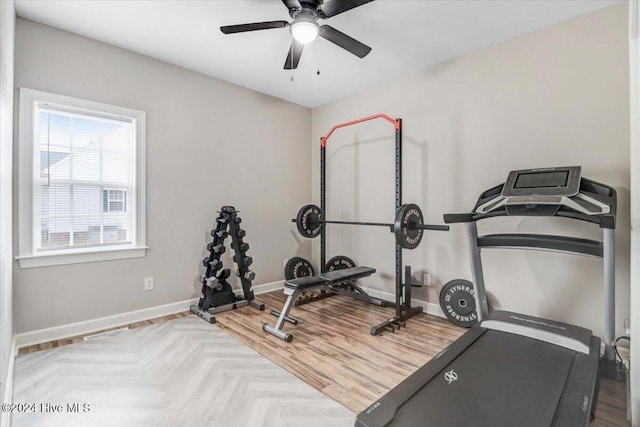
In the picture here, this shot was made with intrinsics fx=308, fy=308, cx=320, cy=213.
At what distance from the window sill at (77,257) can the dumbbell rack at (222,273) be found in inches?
27.5

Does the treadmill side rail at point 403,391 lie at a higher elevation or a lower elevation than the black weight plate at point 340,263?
lower

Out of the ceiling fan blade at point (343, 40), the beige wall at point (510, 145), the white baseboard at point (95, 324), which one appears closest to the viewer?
the ceiling fan blade at point (343, 40)

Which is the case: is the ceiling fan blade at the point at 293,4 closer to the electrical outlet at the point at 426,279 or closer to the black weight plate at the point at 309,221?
the black weight plate at the point at 309,221

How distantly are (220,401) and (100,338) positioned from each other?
160 centimetres

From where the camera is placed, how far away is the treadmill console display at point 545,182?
6.93 ft

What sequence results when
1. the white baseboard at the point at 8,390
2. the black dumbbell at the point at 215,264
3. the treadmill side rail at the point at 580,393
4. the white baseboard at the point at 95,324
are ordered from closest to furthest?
the treadmill side rail at the point at 580,393
the white baseboard at the point at 8,390
the white baseboard at the point at 95,324
the black dumbbell at the point at 215,264

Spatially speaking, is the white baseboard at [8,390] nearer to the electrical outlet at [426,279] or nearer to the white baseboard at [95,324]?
the white baseboard at [95,324]

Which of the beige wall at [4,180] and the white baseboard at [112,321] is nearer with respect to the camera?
the beige wall at [4,180]

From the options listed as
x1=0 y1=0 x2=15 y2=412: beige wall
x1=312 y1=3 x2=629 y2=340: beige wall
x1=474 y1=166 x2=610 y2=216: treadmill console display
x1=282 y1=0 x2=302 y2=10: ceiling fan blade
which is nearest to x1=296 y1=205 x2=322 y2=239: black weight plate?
x1=312 y1=3 x2=629 y2=340: beige wall

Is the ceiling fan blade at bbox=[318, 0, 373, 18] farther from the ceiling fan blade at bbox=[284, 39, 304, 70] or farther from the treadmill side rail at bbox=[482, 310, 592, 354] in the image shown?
the treadmill side rail at bbox=[482, 310, 592, 354]

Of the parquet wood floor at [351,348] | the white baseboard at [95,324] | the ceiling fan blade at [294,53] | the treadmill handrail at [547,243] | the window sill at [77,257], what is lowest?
the parquet wood floor at [351,348]

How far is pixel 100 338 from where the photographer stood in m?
2.77

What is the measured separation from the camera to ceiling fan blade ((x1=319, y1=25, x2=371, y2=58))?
90.1 inches

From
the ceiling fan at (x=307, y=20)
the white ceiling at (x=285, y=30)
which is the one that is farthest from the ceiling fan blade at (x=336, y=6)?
the white ceiling at (x=285, y=30)
